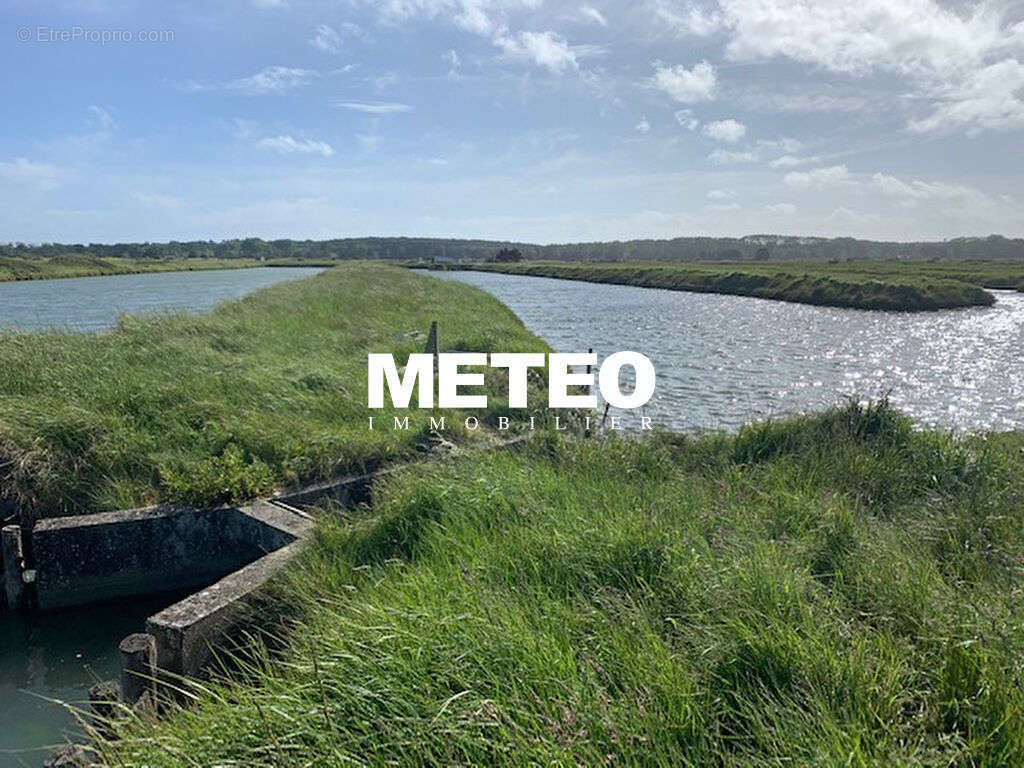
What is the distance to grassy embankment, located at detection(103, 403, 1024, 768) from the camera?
8.58ft

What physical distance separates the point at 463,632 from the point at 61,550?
5239 millimetres

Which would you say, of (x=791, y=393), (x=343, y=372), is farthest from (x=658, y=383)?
(x=343, y=372)

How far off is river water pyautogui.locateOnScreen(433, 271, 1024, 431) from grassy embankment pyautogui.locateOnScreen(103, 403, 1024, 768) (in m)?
4.95

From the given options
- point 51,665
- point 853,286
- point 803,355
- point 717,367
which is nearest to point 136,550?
point 51,665

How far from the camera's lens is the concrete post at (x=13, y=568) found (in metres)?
6.25

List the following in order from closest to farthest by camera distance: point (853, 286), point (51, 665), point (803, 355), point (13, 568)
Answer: point (51, 665) → point (13, 568) → point (803, 355) → point (853, 286)

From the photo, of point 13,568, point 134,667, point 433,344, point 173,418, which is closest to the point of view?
point 134,667

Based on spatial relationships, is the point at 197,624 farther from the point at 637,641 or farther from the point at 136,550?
the point at 637,641

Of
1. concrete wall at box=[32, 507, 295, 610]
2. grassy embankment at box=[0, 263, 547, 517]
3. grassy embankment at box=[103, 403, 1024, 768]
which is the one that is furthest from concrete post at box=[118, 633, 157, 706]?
grassy embankment at box=[0, 263, 547, 517]

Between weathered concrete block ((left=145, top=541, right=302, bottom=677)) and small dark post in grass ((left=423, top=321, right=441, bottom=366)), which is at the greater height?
small dark post in grass ((left=423, top=321, right=441, bottom=366))

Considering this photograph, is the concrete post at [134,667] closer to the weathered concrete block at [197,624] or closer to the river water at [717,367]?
the weathered concrete block at [197,624]

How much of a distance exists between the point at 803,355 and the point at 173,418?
78.3 ft

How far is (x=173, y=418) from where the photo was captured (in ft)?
27.7

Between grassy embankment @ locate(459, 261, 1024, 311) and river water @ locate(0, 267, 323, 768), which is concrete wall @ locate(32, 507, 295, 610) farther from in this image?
grassy embankment @ locate(459, 261, 1024, 311)
